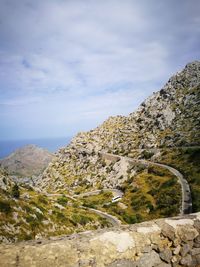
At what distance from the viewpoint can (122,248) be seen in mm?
7492

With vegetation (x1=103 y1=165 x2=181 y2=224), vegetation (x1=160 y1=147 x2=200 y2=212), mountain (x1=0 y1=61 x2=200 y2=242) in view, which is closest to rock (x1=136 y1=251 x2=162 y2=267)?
mountain (x1=0 y1=61 x2=200 y2=242)

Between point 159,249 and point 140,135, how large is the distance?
142 meters

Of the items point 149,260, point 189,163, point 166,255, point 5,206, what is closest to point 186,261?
point 166,255

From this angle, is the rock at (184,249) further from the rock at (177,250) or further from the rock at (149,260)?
the rock at (149,260)

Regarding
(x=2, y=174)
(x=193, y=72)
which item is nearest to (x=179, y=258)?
(x=2, y=174)

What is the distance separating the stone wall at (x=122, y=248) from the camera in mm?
6906

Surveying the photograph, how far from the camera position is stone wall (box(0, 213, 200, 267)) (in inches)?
272

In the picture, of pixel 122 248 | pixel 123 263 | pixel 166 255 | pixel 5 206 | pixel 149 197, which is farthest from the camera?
pixel 149 197

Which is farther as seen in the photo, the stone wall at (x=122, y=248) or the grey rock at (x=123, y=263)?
the grey rock at (x=123, y=263)

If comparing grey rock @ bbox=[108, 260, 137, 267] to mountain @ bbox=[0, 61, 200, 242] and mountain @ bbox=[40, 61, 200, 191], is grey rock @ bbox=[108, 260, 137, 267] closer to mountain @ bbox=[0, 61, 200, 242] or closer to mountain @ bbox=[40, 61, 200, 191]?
mountain @ bbox=[0, 61, 200, 242]

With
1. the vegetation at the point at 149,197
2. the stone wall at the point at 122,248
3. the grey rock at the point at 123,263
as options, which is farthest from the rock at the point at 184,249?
the vegetation at the point at 149,197

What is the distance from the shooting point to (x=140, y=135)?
148625 mm

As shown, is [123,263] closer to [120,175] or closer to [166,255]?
[166,255]

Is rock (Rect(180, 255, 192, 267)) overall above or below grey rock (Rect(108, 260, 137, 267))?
below
